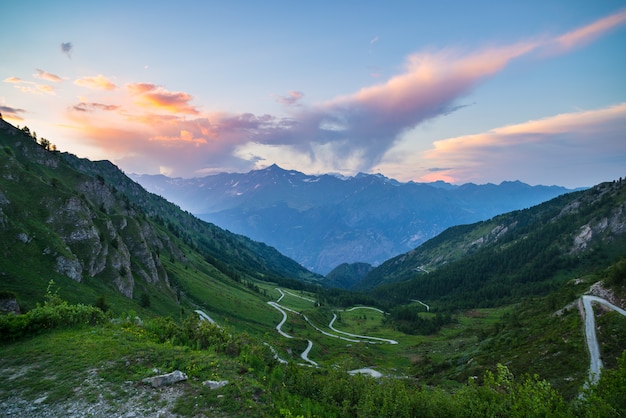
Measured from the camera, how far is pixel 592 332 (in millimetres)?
53812

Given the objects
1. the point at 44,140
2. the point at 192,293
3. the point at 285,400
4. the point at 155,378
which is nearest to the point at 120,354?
the point at 155,378

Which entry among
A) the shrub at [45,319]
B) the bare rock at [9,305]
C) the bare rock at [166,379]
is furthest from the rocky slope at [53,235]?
the bare rock at [166,379]

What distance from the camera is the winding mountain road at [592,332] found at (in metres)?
42.4

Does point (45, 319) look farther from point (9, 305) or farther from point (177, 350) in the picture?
point (9, 305)

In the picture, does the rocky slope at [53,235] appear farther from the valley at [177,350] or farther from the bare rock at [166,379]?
the bare rock at [166,379]

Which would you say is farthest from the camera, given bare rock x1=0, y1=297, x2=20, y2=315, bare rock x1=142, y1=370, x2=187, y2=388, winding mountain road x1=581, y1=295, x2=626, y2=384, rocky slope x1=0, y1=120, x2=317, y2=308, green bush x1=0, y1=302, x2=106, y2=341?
rocky slope x1=0, y1=120, x2=317, y2=308

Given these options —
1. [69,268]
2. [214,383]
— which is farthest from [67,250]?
[214,383]

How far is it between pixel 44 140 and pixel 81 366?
18131 centimetres

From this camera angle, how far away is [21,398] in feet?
55.3

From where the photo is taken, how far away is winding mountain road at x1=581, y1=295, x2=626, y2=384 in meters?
42.4

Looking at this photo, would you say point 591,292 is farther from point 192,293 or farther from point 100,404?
point 192,293

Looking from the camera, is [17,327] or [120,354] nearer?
[120,354]

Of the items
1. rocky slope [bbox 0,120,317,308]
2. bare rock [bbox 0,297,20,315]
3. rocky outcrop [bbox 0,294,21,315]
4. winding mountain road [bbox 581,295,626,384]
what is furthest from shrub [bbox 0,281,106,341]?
winding mountain road [bbox 581,295,626,384]

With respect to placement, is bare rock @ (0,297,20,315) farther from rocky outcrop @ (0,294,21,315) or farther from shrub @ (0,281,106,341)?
shrub @ (0,281,106,341)
